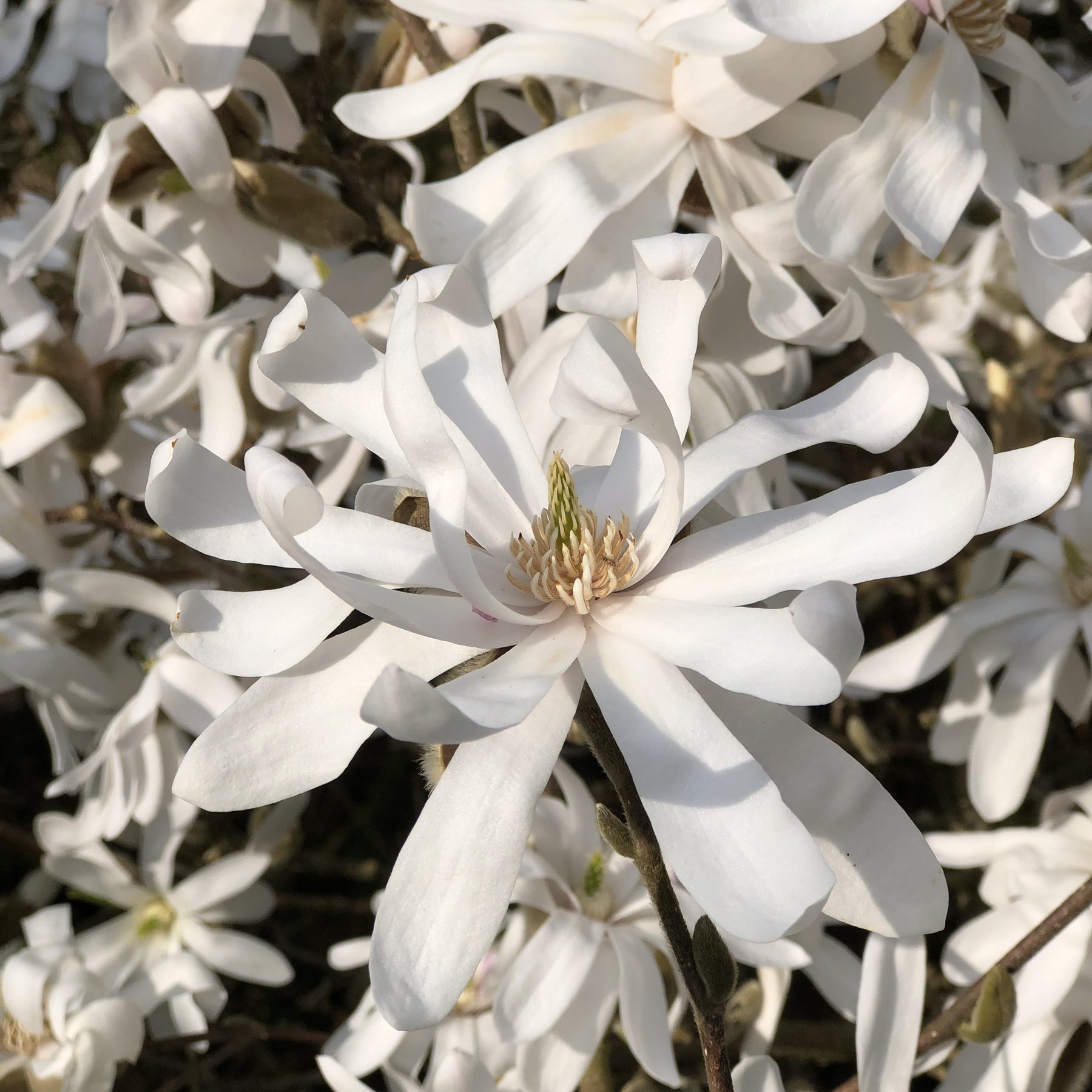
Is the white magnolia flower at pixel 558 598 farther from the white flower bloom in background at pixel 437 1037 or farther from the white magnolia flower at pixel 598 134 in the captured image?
the white flower bloom in background at pixel 437 1037

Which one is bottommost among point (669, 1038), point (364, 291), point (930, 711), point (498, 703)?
point (930, 711)

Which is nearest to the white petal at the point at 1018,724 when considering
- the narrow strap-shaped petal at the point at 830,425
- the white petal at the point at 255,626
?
the narrow strap-shaped petal at the point at 830,425

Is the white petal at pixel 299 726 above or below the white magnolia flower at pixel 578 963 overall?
above

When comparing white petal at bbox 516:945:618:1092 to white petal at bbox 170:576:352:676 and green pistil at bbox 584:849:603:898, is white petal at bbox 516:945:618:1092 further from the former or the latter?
white petal at bbox 170:576:352:676

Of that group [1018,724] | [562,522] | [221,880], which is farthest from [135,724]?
[1018,724]

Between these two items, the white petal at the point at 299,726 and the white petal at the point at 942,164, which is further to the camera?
the white petal at the point at 942,164

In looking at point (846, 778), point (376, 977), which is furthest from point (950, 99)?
point (376, 977)

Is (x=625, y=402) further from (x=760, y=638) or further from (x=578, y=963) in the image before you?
(x=578, y=963)

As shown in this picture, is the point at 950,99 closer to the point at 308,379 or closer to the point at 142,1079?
the point at 308,379
